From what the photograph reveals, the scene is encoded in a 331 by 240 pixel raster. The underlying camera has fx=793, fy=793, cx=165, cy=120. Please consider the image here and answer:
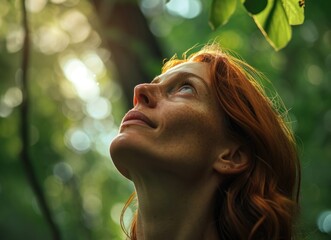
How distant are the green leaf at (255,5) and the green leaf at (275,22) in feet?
0.16

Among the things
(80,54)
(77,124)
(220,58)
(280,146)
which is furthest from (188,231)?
(77,124)

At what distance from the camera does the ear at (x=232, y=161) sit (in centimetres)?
357

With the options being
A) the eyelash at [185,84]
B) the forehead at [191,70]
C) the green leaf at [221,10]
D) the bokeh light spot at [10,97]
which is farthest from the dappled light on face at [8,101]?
the green leaf at [221,10]

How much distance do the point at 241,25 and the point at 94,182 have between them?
17.4ft

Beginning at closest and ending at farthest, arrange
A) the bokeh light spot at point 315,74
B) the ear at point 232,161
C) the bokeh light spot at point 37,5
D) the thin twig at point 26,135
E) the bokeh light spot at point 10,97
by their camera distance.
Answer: the ear at point 232,161
the thin twig at point 26,135
the bokeh light spot at point 37,5
the bokeh light spot at point 10,97
the bokeh light spot at point 315,74

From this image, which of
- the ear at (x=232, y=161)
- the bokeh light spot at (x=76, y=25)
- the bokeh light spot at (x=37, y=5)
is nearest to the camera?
the ear at (x=232, y=161)

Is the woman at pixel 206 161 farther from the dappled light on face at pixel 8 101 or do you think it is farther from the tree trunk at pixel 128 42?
the dappled light on face at pixel 8 101

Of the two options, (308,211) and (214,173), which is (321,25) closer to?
(308,211)

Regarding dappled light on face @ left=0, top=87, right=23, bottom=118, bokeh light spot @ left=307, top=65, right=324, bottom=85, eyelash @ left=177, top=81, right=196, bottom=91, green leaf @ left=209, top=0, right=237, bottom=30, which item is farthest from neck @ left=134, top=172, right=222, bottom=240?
bokeh light spot @ left=307, top=65, right=324, bottom=85

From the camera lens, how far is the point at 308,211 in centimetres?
709

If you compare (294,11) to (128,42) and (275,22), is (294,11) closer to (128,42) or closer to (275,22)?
(275,22)

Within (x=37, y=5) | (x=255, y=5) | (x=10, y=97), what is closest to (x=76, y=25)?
(x=37, y=5)

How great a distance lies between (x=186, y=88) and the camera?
3744mm

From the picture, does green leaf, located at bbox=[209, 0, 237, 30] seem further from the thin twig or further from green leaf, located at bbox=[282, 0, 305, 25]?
the thin twig
